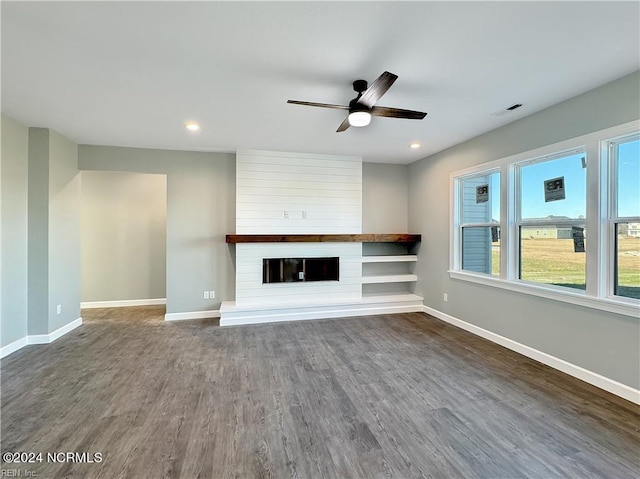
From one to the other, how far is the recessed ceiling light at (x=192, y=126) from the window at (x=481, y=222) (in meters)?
3.79

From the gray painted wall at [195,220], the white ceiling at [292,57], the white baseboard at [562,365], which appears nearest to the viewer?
the white ceiling at [292,57]

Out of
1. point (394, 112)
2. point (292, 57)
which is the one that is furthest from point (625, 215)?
point (292, 57)

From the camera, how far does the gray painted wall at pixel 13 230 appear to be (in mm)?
3260

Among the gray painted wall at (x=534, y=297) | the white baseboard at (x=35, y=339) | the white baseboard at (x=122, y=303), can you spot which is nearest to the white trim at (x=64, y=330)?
the white baseboard at (x=35, y=339)

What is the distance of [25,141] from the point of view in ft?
11.6

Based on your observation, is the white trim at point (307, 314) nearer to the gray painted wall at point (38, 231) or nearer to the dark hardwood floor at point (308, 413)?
the dark hardwood floor at point (308, 413)

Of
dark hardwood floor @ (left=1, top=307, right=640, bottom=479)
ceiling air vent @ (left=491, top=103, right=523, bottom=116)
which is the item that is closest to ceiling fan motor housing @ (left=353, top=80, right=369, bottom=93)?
ceiling air vent @ (left=491, top=103, right=523, bottom=116)

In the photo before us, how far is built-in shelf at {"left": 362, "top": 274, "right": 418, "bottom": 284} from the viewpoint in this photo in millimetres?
5188

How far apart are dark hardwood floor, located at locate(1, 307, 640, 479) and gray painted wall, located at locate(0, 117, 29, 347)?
390mm

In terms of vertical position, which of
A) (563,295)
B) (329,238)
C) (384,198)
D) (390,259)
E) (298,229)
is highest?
(384,198)

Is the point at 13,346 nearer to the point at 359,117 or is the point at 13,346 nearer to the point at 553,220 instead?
the point at 359,117

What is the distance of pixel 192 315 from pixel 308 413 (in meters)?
3.22

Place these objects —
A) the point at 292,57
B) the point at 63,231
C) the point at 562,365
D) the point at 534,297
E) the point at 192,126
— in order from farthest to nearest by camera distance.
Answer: the point at 63,231 → the point at 192,126 → the point at 534,297 → the point at 562,365 → the point at 292,57

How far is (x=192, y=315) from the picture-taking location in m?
4.76
